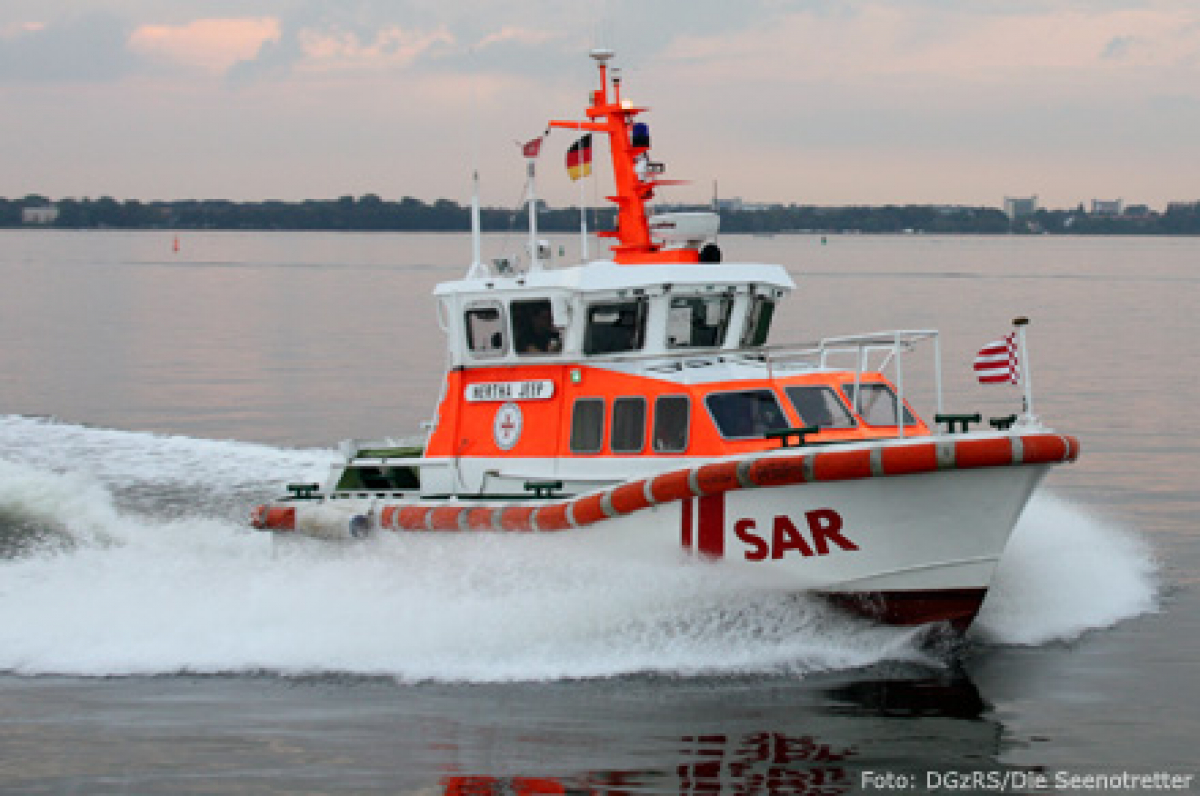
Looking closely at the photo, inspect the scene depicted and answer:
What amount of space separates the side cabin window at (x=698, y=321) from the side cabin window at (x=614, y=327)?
0.30 meters

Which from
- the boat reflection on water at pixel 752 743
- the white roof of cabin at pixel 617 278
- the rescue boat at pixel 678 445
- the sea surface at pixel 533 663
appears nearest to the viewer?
the boat reflection on water at pixel 752 743

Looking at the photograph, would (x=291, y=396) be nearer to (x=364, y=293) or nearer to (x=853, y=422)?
(x=853, y=422)

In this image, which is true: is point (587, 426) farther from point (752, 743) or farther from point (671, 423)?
point (752, 743)

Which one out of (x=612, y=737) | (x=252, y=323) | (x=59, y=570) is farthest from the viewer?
(x=252, y=323)

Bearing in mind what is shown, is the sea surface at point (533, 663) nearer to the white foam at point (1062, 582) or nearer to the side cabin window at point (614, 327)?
the white foam at point (1062, 582)

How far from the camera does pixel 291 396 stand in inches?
1278

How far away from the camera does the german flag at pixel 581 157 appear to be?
617 inches

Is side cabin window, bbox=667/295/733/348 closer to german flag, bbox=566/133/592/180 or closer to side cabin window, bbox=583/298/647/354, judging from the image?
side cabin window, bbox=583/298/647/354

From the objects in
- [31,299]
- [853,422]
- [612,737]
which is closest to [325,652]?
[612,737]

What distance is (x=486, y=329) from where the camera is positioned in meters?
15.1

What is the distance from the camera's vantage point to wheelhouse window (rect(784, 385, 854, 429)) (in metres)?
13.7

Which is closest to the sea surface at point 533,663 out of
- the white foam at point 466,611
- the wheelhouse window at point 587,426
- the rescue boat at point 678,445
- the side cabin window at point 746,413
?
the white foam at point 466,611

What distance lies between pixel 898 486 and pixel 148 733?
553 cm

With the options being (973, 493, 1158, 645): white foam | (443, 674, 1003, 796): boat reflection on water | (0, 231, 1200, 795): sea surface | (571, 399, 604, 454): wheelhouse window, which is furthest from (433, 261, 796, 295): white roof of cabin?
(443, 674, 1003, 796): boat reflection on water
